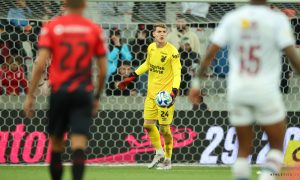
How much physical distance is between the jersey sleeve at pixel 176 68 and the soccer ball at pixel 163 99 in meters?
0.24

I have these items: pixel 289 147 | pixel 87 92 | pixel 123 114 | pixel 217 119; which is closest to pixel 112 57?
pixel 123 114

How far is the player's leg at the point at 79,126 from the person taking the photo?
22.9 feet

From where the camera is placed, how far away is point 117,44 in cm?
1196

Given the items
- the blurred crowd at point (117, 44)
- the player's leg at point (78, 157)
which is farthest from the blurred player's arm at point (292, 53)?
the blurred crowd at point (117, 44)

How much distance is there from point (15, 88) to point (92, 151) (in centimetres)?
137

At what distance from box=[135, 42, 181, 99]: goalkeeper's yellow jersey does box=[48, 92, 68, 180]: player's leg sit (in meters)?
4.30

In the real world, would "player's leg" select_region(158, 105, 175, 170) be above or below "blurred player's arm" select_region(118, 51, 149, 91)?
below

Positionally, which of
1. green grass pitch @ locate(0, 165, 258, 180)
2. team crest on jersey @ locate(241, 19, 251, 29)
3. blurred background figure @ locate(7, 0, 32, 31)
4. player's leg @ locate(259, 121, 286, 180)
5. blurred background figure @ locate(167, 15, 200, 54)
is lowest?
green grass pitch @ locate(0, 165, 258, 180)

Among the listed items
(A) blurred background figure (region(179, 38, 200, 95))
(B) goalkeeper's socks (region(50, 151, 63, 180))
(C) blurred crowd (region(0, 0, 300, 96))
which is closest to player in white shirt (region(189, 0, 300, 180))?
(B) goalkeeper's socks (region(50, 151, 63, 180))

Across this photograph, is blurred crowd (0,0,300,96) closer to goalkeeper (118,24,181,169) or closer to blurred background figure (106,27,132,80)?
blurred background figure (106,27,132,80)

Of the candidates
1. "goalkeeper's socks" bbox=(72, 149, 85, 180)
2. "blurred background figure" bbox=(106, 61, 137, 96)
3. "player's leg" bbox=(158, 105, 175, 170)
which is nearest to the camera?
"goalkeeper's socks" bbox=(72, 149, 85, 180)

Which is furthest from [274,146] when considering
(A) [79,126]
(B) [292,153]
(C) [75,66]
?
(B) [292,153]

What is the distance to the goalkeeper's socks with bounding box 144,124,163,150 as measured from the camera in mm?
11703

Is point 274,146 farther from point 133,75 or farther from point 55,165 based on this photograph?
point 133,75
